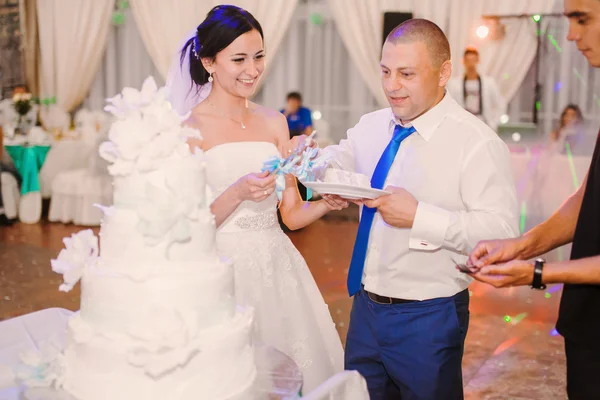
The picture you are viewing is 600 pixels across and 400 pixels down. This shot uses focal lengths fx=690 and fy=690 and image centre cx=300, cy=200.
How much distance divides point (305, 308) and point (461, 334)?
786 mm

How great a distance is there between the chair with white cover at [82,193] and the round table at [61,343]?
18.1ft

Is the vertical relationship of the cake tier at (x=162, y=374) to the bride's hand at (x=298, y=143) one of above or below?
below

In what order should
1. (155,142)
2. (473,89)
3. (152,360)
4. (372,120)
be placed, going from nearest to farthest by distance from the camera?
(152,360) → (155,142) → (372,120) → (473,89)

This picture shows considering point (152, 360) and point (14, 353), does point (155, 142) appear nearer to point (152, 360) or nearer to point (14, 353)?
point (152, 360)

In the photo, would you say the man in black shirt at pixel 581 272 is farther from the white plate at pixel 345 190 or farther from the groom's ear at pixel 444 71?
the groom's ear at pixel 444 71

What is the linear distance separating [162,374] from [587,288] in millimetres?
1175

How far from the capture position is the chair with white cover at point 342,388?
1.82 meters

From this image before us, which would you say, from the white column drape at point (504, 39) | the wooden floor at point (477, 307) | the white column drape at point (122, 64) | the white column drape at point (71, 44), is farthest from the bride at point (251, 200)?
the white column drape at point (71, 44)

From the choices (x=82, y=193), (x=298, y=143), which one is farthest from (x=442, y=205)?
(x=82, y=193)

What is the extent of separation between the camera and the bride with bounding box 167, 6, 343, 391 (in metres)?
2.78

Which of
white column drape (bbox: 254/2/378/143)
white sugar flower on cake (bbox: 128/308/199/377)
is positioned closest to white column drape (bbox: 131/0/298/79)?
white column drape (bbox: 254/2/378/143)

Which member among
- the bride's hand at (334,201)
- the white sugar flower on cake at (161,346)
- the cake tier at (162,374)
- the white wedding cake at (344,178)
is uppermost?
the white wedding cake at (344,178)

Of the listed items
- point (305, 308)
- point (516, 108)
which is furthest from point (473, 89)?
point (305, 308)

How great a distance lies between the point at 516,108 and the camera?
9.23 metres
